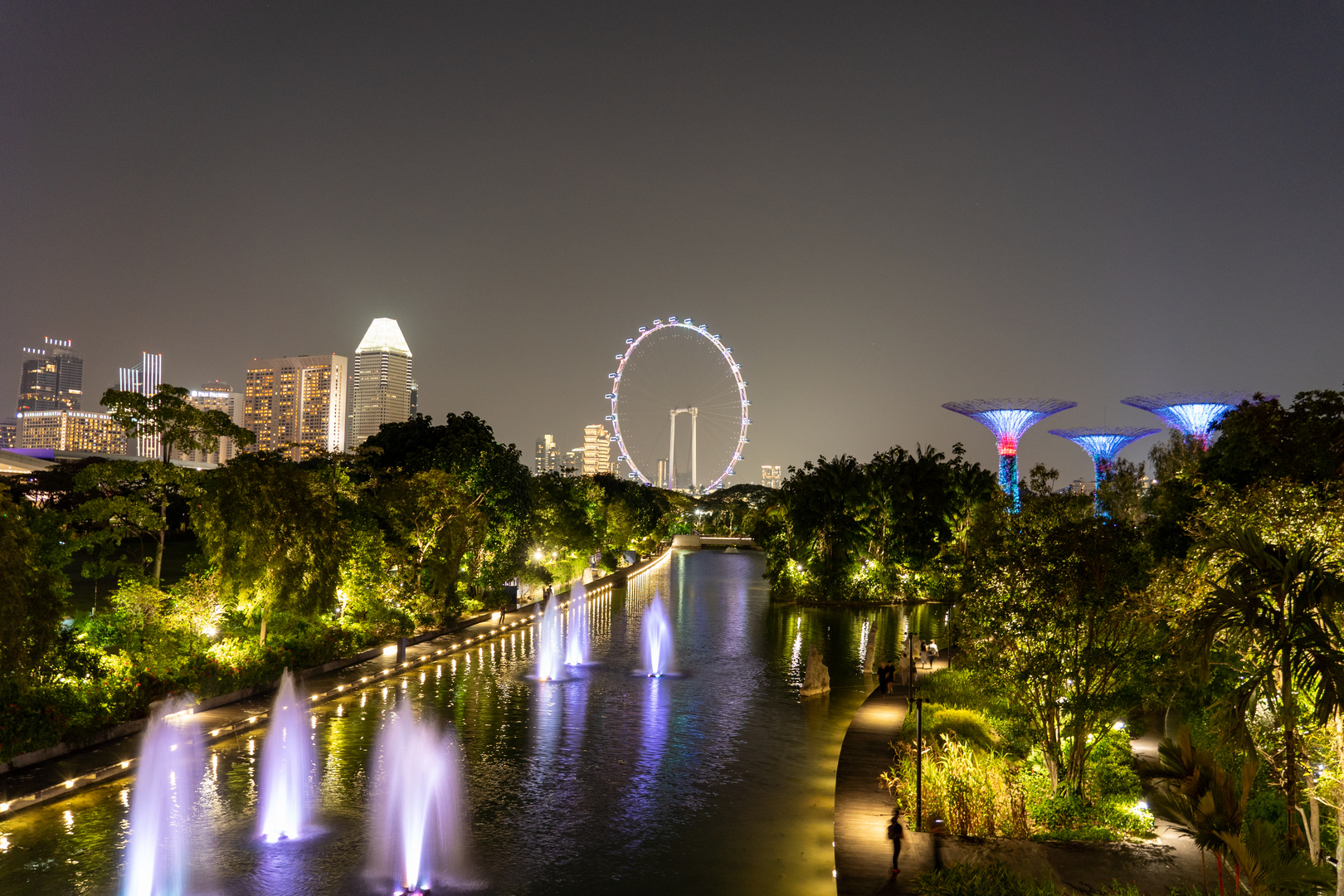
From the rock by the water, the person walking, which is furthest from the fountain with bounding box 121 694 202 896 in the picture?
the rock by the water

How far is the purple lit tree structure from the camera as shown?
7838cm

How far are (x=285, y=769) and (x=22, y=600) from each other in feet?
18.4

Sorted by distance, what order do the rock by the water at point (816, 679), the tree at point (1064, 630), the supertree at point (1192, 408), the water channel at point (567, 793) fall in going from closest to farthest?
the water channel at point (567, 793)
the tree at point (1064, 630)
the rock by the water at point (816, 679)
the supertree at point (1192, 408)

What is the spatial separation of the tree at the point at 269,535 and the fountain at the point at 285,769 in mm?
2818

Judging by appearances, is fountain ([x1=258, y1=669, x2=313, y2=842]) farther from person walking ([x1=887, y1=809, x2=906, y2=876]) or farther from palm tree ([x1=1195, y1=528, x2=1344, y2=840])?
palm tree ([x1=1195, y1=528, x2=1344, y2=840])

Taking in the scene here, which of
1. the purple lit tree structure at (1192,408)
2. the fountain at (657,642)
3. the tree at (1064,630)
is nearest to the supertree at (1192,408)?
the purple lit tree structure at (1192,408)

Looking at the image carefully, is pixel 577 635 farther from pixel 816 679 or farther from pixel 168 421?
pixel 168 421

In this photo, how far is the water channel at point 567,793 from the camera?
13.3 metres

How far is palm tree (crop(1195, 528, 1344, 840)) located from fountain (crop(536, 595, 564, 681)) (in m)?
21.6

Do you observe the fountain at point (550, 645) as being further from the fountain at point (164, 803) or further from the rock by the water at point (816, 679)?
the fountain at point (164, 803)

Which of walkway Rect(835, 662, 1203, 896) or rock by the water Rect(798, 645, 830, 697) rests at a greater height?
rock by the water Rect(798, 645, 830, 697)

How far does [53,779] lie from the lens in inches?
638

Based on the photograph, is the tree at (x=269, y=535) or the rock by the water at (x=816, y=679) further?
the rock by the water at (x=816, y=679)


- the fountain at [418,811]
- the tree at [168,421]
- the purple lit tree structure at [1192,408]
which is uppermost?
the purple lit tree structure at [1192,408]
